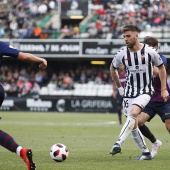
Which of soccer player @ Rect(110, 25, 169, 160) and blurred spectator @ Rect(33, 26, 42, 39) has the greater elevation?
soccer player @ Rect(110, 25, 169, 160)

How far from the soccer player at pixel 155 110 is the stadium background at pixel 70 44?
2005cm

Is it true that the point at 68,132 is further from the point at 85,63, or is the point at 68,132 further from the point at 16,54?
the point at 85,63

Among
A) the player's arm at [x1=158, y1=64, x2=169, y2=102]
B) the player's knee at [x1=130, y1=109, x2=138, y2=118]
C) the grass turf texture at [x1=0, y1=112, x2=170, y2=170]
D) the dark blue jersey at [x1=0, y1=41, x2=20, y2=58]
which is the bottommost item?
the grass turf texture at [x1=0, y1=112, x2=170, y2=170]

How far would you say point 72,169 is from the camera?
8922mm

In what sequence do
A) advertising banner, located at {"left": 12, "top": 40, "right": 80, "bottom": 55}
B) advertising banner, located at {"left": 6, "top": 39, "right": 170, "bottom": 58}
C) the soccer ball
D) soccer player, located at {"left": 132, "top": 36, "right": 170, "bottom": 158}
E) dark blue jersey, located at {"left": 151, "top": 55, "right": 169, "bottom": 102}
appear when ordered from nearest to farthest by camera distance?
the soccer ball, soccer player, located at {"left": 132, "top": 36, "right": 170, "bottom": 158}, dark blue jersey, located at {"left": 151, "top": 55, "right": 169, "bottom": 102}, advertising banner, located at {"left": 6, "top": 39, "right": 170, "bottom": 58}, advertising banner, located at {"left": 12, "top": 40, "right": 80, "bottom": 55}

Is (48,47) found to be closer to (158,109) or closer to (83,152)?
(83,152)

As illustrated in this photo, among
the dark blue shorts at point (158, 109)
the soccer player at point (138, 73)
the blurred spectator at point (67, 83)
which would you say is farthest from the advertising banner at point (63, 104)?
the soccer player at point (138, 73)

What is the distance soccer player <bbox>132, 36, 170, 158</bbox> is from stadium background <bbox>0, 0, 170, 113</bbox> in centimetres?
2005

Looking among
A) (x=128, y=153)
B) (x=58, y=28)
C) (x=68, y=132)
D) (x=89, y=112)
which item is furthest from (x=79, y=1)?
(x=128, y=153)

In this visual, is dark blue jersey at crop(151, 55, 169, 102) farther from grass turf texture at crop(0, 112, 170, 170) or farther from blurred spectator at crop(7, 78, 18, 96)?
blurred spectator at crop(7, 78, 18, 96)

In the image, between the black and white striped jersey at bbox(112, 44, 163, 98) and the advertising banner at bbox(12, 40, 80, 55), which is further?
the advertising banner at bbox(12, 40, 80, 55)

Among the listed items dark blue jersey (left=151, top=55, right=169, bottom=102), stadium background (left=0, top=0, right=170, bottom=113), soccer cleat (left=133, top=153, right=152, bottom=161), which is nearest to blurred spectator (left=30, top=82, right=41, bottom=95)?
stadium background (left=0, top=0, right=170, bottom=113)

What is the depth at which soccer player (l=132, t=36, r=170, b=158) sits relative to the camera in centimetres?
1090

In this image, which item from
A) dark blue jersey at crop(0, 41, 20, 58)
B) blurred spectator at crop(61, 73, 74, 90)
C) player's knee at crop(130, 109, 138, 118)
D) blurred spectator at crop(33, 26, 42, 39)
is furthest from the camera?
blurred spectator at crop(33, 26, 42, 39)
